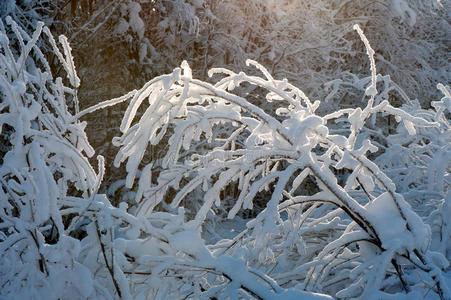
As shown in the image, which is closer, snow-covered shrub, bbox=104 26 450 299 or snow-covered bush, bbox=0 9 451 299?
snow-covered bush, bbox=0 9 451 299

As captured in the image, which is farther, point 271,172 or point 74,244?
point 271,172

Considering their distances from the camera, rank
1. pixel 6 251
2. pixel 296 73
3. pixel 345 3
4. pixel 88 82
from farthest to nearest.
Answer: pixel 345 3, pixel 296 73, pixel 88 82, pixel 6 251

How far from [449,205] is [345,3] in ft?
28.9

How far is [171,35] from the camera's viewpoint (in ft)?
24.8

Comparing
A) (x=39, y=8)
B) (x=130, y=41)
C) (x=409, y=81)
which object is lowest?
(x=409, y=81)

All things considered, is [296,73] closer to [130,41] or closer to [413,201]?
[130,41]

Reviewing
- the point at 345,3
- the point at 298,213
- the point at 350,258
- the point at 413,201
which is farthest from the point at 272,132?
the point at 345,3

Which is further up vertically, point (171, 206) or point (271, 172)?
point (271, 172)

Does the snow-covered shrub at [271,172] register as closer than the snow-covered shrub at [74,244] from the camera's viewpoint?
No

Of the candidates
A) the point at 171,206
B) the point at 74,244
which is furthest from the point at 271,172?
the point at 74,244

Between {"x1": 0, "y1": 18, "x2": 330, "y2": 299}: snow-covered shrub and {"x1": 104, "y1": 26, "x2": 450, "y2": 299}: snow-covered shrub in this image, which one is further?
{"x1": 104, "y1": 26, "x2": 450, "y2": 299}: snow-covered shrub

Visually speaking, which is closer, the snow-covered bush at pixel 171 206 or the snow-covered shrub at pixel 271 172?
the snow-covered bush at pixel 171 206

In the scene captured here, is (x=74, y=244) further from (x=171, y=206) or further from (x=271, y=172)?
(x=271, y=172)

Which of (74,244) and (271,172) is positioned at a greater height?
(271,172)
